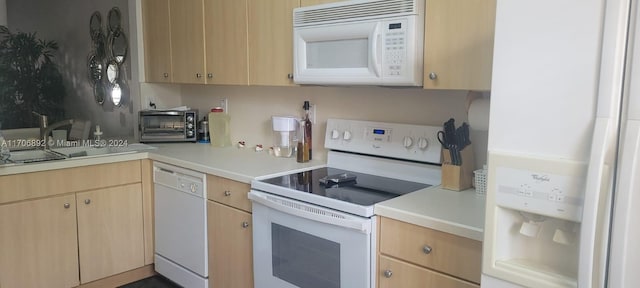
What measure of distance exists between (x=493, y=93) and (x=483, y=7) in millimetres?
591

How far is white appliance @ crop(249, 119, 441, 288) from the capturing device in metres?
1.98

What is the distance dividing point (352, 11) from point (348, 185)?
765 millimetres

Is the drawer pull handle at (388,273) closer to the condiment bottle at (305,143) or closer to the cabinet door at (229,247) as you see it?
the cabinet door at (229,247)

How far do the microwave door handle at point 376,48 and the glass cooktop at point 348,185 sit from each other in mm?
499

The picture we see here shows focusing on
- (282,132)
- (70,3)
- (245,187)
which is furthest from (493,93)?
(70,3)

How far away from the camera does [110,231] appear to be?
309 cm

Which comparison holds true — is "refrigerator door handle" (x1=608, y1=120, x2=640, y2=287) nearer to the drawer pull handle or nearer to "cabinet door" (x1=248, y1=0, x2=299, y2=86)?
the drawer pull handle

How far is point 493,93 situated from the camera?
4.49 feet

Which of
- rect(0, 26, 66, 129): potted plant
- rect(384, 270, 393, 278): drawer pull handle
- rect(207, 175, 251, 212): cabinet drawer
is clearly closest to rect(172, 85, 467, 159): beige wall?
rect(207, 175, 251, 212): cabinet drawer

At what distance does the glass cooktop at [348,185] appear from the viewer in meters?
2.13

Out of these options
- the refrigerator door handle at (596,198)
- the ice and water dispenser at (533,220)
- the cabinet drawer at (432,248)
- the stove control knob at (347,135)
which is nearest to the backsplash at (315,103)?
the stove control knob at (347,135)

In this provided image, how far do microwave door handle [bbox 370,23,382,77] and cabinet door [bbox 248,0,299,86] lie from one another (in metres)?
0.55

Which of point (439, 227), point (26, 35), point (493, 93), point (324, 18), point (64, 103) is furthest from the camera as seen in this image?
point (64, 103)

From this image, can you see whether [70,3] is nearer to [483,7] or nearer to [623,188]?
[483,7]
